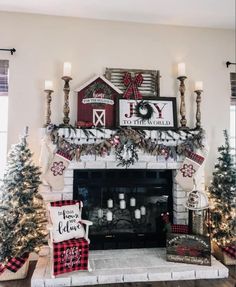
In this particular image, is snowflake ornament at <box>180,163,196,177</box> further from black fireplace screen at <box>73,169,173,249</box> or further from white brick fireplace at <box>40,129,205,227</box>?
black fireplace screen at <box>73,169,173,249</box>

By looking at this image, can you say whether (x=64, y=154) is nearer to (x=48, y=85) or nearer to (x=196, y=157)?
(x=48, y=85)

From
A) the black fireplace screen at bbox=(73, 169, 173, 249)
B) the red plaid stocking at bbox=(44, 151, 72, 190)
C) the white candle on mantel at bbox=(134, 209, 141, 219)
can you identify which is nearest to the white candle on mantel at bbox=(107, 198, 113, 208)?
the black fireplace screen at bbox=(73, 169, 173, 249)

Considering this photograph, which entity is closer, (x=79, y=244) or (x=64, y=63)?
(x=79, y=244)

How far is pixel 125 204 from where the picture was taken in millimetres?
3160

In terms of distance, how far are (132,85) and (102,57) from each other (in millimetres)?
512

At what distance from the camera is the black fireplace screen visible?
308 cm

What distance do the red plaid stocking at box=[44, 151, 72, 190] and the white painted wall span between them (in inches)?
12.2

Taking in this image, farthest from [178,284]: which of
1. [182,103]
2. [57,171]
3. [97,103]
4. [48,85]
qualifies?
[48,85]

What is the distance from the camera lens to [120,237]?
10.2ft

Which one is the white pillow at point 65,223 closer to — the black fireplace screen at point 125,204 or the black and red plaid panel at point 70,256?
the black and red plaid panel at point 70,256

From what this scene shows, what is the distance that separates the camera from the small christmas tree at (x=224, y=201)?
2.90 meters

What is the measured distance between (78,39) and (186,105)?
156cm

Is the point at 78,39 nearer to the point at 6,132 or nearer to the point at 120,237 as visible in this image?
the point at 6,132

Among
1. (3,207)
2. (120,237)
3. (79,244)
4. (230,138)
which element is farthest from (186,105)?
(3,207)
